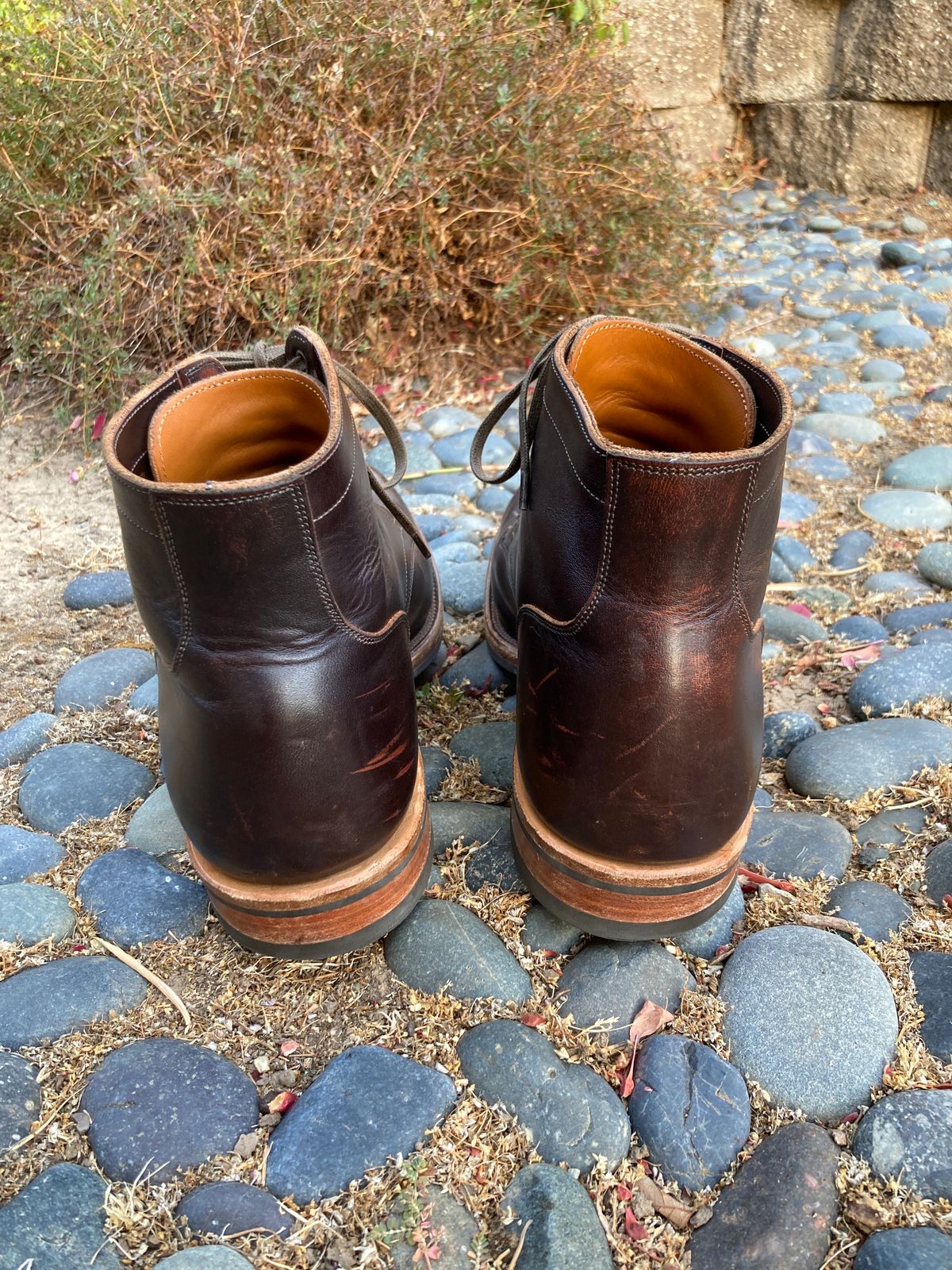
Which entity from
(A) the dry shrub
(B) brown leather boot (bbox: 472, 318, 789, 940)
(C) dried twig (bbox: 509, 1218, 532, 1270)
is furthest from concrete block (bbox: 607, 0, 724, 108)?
(C) dried twig (bbox: 509, 1218, 532, 1270)

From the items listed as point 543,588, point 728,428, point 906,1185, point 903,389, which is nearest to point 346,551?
point 543,588

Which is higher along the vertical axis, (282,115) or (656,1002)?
(282,115)

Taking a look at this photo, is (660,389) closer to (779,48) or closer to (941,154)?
(941,154)

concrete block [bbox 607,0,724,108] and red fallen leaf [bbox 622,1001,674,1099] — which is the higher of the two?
concrete block [bbox 607,0,724,108]

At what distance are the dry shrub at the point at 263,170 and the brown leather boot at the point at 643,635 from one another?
203cm

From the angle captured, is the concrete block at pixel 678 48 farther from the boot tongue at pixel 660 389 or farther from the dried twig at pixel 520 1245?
the dried twig at pixel 520 1245

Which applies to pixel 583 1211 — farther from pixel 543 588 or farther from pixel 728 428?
pixel 728 428

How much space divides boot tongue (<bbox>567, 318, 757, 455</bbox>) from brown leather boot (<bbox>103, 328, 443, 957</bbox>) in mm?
421

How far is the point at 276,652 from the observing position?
127cm

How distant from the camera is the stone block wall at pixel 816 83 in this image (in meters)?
5.84

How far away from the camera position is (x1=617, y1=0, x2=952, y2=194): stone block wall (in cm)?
584

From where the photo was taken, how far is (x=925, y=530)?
2.75m

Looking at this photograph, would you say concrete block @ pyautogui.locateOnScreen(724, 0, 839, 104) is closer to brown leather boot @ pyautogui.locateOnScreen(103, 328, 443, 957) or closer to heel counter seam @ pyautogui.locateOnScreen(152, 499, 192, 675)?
brown leather boot @ pyautogui.locateOnScreen(103, 328, 443, 957)

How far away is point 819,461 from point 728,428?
6.37 ft
